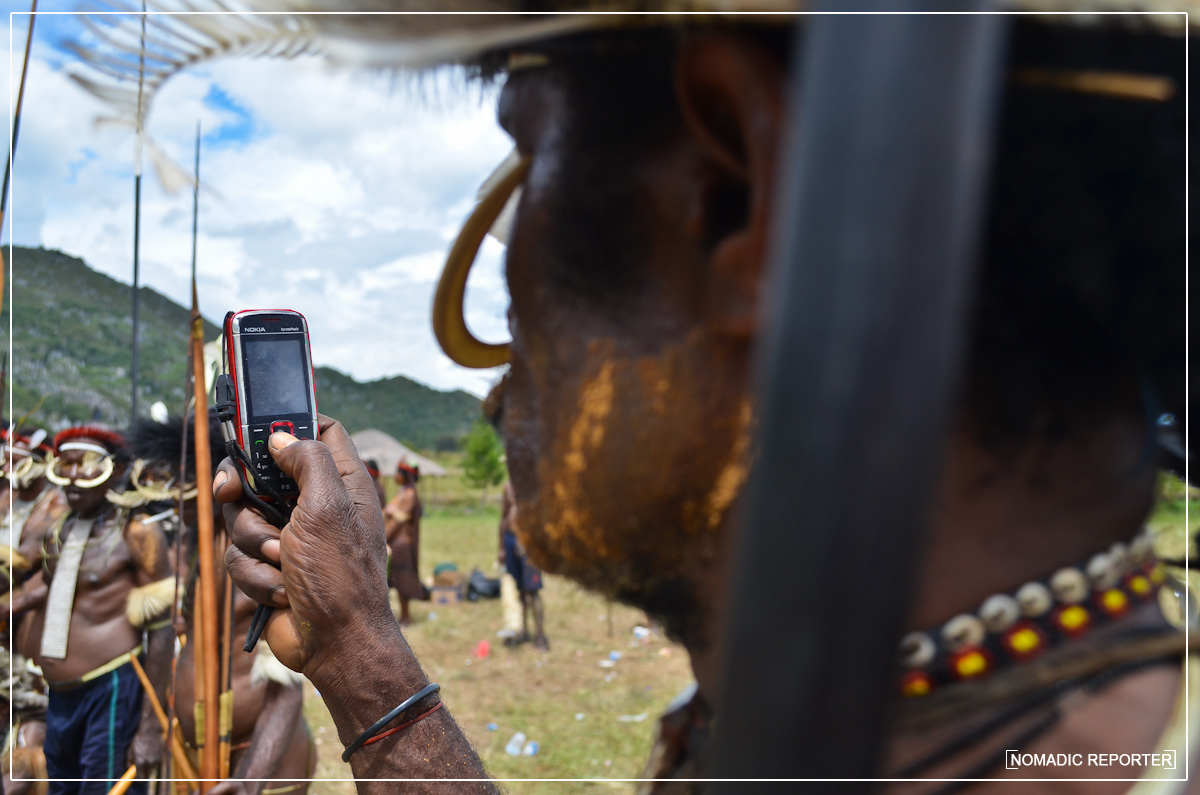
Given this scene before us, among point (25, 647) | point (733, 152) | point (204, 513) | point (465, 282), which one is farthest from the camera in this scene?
point (25, 647)

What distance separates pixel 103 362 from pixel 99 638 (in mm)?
6291

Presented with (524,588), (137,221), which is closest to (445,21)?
(137,221)

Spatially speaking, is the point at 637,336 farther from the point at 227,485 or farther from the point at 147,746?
the point at 147,746

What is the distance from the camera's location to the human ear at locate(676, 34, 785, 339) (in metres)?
0.67

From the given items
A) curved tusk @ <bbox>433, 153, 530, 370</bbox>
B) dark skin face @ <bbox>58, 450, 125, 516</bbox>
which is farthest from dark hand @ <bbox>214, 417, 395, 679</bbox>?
dark skin face @ <bbox>58, 450, 125, 516</bbox>

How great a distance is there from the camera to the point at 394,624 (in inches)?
62.4

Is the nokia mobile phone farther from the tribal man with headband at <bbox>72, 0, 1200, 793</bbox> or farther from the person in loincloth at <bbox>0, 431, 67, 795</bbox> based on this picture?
the person in loincloth at <bbox>0, 431, 67, 795</bbox>

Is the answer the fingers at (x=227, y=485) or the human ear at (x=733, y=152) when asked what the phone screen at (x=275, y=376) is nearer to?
the fingers at (x=227, y=485)

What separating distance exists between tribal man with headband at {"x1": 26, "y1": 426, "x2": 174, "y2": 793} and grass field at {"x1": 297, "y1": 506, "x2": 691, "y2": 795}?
190cm

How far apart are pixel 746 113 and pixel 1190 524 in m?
1.01

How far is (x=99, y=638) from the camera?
19.0 feet

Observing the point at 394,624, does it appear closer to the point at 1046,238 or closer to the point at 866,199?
the point at 1046,238

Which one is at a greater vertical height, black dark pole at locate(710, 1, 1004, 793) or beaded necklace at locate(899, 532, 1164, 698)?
black dark pole at locate(710, 1, 1004, 793)

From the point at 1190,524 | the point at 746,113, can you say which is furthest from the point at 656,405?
the point at 1190,524
